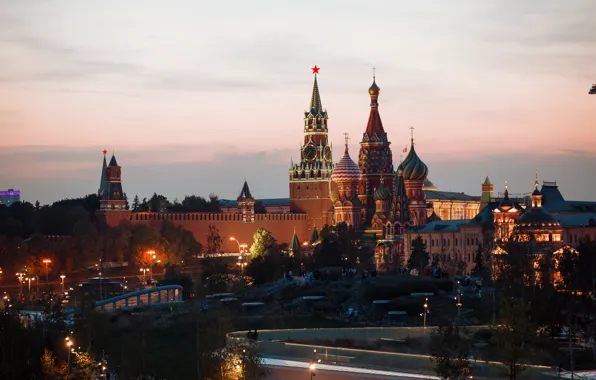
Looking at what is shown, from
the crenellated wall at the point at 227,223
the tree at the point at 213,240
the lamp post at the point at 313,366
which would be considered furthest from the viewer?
the tree at the point at 213,240

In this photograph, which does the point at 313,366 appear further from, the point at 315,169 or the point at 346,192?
the point at 315,169

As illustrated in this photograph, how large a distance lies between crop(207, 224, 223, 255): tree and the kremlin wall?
1.63 ft

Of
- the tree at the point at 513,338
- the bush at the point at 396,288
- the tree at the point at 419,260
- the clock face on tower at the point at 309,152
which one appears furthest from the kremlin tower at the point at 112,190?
the tree at the point at 513,338

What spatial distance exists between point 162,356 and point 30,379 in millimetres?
8655

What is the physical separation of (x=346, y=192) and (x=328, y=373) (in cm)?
9328

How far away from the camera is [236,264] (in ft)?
404

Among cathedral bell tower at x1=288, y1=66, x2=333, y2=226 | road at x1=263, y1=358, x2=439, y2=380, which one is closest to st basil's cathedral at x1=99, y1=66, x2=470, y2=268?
cathedral bell tower at x1=288, y1=66, x2=333, y2=226

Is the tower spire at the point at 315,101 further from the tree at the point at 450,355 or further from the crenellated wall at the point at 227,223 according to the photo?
the tree at the point at 450,355

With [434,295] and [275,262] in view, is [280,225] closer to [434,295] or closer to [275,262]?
[275,262]

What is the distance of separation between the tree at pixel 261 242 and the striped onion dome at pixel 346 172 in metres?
8.28

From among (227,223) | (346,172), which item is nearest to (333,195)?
(346,172)

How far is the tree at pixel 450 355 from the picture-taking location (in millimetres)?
40469

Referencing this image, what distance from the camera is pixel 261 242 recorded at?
128m

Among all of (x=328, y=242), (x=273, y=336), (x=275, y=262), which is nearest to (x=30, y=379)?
(x=273, y=336)
